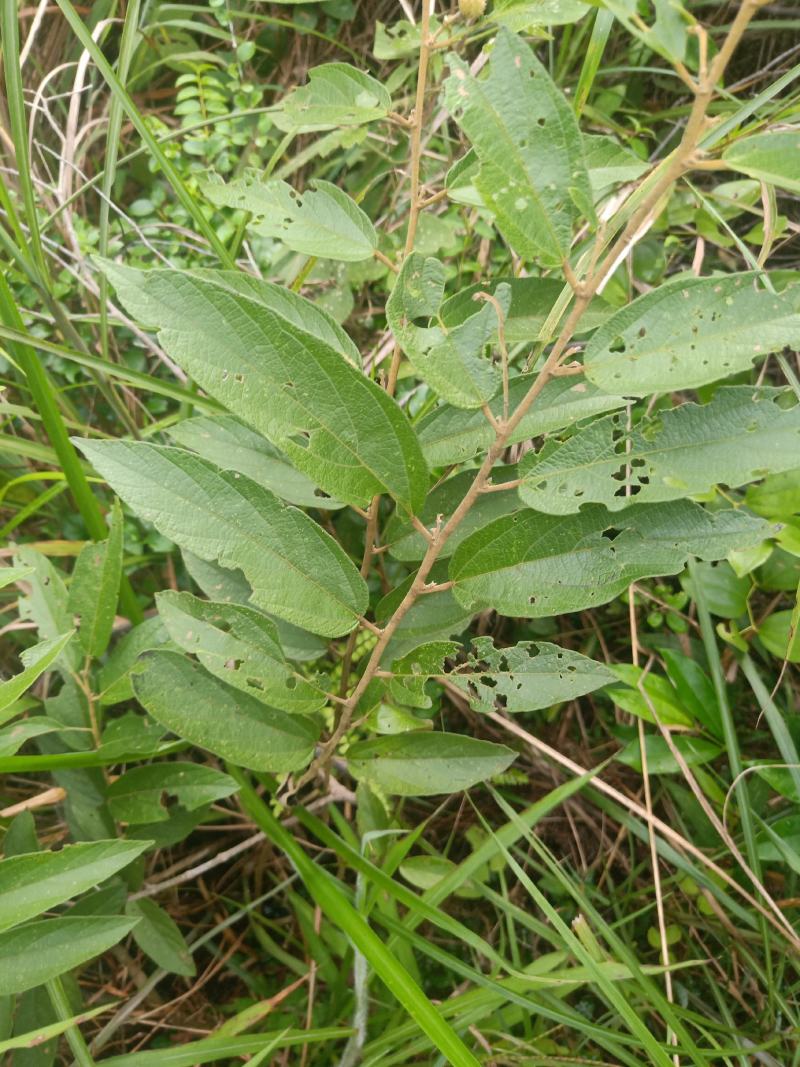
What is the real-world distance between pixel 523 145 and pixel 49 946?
2.83 feet

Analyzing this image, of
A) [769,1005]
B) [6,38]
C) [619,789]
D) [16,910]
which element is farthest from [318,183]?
[769,1005]

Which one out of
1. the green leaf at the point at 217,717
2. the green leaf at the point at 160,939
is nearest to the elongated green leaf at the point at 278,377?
the green leaf at the point at 217,717

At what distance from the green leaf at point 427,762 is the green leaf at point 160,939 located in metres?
0.35

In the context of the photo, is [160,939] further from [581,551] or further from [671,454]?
[671,454]

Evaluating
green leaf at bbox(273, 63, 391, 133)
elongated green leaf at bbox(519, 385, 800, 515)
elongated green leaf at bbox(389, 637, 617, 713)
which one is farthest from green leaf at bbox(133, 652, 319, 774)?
green leaf at bbox(273, 63, 391, 133)

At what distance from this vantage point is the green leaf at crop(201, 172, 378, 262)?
2.86 ft

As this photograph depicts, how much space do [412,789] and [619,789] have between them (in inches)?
22.1

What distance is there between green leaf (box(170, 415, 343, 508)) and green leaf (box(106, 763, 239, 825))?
13.8 inches

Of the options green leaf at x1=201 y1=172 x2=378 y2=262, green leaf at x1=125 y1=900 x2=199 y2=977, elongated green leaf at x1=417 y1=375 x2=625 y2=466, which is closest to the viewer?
elongated green leaf at x1=417 y1=375 x2=625 y2=466

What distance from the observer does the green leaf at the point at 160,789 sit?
0.95 metres

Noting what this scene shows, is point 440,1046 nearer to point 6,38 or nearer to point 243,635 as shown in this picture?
point 243,635

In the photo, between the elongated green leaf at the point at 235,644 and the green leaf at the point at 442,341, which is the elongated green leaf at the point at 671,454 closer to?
the green leaf at the point at 442,341

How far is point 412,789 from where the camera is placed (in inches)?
36.3

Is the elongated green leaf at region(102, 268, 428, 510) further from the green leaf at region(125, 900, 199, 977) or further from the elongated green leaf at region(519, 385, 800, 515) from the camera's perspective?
the green leaf at region(125, 900, 199, 977)
